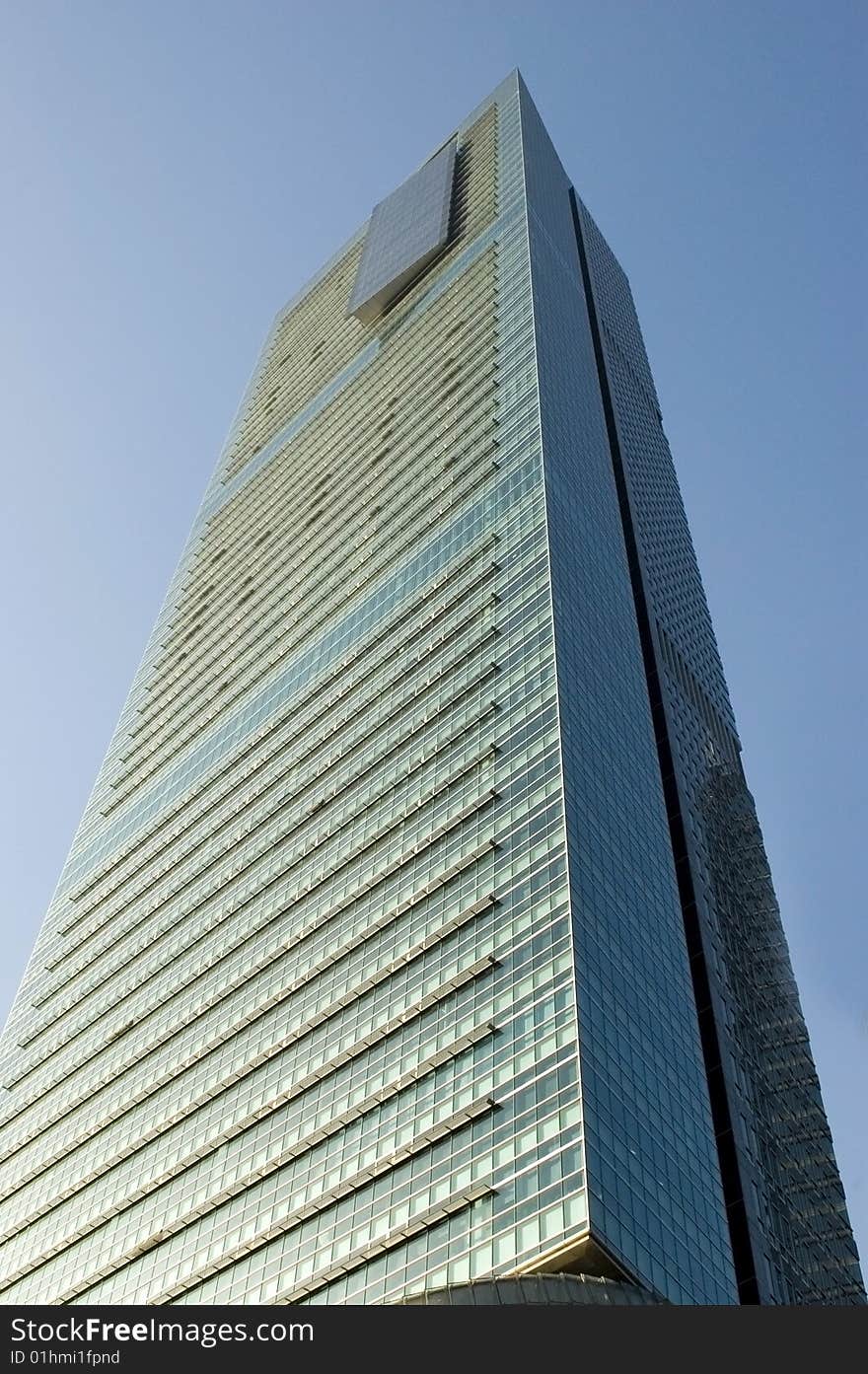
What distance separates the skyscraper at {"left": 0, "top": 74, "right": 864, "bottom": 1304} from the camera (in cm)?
5312

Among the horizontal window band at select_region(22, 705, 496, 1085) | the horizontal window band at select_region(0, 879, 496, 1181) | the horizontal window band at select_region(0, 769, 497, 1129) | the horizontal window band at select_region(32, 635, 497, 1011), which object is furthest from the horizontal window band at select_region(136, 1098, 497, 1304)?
the horizontal window band at select_region(32, 635, 497, 1011)

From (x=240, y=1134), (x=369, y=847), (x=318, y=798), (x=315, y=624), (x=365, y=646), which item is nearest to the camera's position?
(x=240, y=1134)

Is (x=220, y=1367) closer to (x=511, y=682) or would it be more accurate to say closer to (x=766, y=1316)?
(x=766, y=1316)

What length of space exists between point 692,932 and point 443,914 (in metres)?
16.5

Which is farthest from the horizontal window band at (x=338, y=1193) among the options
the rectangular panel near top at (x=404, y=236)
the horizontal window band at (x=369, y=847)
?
the rectangular panel near top at (x=404, y=236)

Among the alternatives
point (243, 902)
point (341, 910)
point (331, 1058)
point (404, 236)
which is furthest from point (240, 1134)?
point (404, 236)

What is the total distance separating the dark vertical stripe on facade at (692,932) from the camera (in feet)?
199

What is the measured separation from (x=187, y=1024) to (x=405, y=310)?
80.6m

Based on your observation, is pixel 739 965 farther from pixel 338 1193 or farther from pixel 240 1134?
pixel 338 1193

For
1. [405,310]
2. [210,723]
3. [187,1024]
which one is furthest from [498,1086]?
[405,310]

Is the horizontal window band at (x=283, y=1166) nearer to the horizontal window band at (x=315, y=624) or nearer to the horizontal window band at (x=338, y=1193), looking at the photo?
the horizontal window band at (x=338, y=1193)

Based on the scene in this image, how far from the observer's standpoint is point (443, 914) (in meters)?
64.1

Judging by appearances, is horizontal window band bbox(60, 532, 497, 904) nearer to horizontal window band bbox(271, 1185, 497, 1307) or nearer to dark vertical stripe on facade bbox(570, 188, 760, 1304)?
dark vertical stripe on facade bbox(570, 188, 760, 1304)

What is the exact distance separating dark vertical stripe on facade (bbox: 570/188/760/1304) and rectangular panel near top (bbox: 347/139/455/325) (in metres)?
33.7
